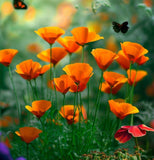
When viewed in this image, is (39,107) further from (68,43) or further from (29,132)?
(68,43)

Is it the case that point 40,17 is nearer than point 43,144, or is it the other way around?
point 43,144

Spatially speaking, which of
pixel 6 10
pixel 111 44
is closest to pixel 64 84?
pixel 111 44

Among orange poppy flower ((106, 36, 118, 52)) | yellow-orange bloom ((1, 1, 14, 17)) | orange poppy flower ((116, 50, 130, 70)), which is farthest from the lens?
yellow-orange bloom ((1, 1, 14, 17))

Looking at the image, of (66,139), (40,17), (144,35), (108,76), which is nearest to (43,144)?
(66,139)

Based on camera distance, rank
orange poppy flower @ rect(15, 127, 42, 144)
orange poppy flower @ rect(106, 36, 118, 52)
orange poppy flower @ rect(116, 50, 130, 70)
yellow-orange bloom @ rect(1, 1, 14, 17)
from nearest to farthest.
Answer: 1. orange poppy flower @ rect(15, 127, 42, 144)
2. orange poppy flower @ rect(116, 50, 130, 70)
3. orange poppy flower @ rect(106, 36, 118, 52)
4. yellow-orange bloom @ rect(1, 1, 14, 17)

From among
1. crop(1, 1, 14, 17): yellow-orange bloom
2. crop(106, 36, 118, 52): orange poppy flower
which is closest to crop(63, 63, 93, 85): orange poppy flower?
crop(106, 36, 118, 52): orange poppy flower

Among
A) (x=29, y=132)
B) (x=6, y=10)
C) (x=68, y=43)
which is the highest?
(x=68, y=43)

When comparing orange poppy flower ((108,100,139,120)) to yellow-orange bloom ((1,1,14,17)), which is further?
yellow-orange bloom ((1,1,14,17))

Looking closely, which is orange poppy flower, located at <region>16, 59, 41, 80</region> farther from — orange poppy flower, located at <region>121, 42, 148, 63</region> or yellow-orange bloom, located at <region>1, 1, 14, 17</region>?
yellow-orange bloom, located at <region>1, 1, 14, 17</region>

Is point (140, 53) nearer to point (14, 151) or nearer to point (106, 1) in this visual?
point (106, 1)

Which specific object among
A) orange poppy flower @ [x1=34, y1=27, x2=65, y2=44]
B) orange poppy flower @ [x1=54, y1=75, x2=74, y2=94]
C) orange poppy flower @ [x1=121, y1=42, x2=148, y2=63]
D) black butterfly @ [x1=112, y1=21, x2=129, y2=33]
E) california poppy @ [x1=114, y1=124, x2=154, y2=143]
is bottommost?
california poppy @ [x1=114, y1=124, x2=154, y2=143]

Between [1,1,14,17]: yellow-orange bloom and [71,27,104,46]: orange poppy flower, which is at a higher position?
[71,27,104,46]: orange poppy flower
